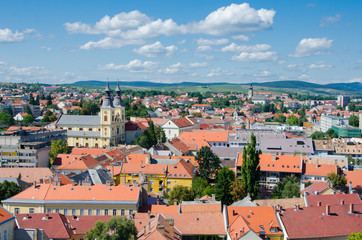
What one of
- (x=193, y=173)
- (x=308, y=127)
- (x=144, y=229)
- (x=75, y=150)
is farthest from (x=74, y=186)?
(x=308, y=127)

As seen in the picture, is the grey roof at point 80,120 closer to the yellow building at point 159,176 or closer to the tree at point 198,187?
the yellow building at point 159,176

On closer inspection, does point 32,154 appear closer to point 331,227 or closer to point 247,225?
point 247,225

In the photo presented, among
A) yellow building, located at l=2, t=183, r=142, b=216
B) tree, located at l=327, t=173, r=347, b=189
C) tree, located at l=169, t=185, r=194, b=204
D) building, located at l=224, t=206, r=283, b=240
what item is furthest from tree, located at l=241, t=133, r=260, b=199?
yellow building, located at l=2, t=183, r=142, b=216

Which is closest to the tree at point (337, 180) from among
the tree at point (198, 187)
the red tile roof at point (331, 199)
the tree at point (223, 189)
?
the red tile roof at point (331, 199)

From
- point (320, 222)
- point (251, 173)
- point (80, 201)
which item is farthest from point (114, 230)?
point (251, 173)

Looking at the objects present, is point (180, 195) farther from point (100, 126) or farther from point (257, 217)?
point (100, 126)
